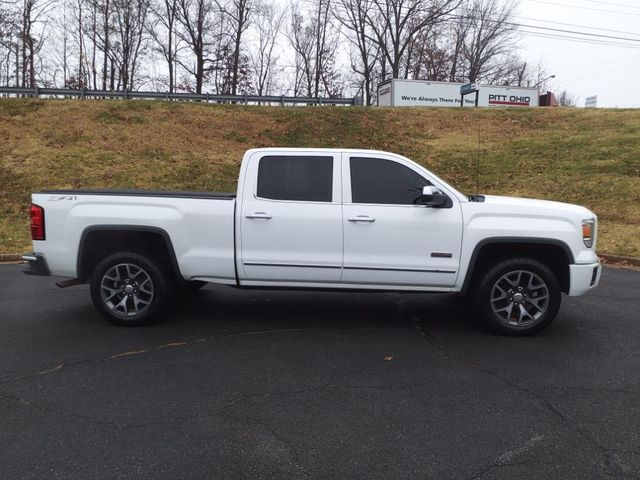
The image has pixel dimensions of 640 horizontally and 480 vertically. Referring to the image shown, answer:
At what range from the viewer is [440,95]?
27.8m

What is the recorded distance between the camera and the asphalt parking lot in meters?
→ 3.07

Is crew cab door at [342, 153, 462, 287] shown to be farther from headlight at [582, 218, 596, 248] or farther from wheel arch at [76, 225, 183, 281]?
wheel arch at [76, 225, 183, 281]

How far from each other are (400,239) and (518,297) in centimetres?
134

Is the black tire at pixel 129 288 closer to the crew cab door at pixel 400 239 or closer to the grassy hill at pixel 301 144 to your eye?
the crew cab door at pixel 400 239

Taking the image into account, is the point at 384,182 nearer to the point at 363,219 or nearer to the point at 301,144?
the point at 363,219


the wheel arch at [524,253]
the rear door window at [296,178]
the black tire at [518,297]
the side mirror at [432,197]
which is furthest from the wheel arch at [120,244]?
the black tire at [518,297]

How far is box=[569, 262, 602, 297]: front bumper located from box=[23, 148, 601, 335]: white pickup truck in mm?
11

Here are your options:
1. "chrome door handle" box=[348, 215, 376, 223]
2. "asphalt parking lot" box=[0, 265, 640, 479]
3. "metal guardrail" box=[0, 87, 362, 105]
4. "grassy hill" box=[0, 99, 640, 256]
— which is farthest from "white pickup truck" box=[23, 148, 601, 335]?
"metal guardrail" box=[0, 87, 362, 105]

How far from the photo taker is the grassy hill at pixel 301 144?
15.5 meters

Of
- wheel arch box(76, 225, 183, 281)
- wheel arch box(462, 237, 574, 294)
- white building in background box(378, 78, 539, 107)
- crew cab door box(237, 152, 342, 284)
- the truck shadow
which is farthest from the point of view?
white building in background box(378, 78, 539, 107)

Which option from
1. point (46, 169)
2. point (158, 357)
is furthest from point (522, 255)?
point (46, 169)

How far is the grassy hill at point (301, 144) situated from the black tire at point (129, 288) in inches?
302

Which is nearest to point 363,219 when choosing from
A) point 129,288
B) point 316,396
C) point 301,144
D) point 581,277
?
point 316,396

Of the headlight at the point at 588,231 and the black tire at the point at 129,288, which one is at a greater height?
the headlight at the point at 588,231
